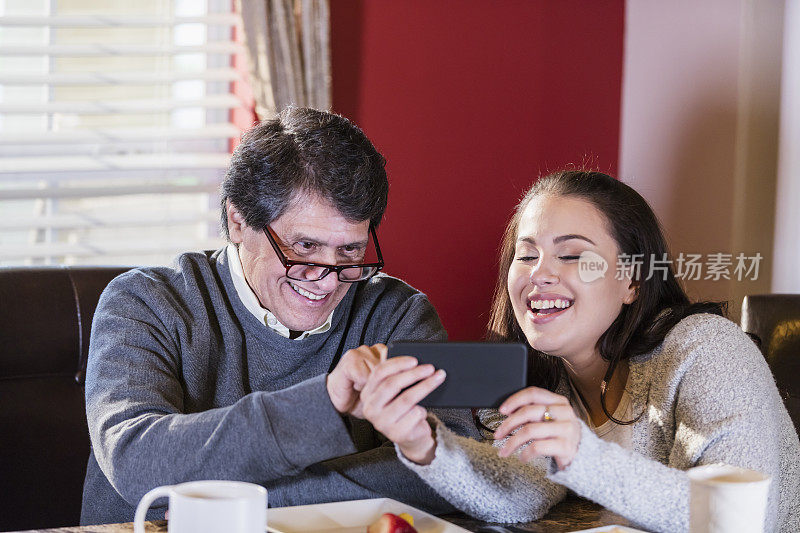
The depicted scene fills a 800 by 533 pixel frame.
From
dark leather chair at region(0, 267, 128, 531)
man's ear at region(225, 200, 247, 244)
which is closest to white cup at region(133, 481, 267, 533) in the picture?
man's ear at region(225, 200, 247, 244)

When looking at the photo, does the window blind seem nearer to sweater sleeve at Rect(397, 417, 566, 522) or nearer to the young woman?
the young woman

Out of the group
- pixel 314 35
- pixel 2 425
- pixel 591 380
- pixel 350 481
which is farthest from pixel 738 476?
pixel 314 35

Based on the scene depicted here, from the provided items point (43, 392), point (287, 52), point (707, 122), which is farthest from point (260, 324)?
point (707, 122)

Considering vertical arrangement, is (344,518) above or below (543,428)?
below

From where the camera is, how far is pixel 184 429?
124 cm

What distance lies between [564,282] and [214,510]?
2.84 ft

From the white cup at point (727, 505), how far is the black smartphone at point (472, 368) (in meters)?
0.25

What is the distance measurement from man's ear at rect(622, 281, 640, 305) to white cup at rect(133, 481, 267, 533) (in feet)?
3.13

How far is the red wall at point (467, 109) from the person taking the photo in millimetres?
3422

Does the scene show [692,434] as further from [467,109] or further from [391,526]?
[467,109]

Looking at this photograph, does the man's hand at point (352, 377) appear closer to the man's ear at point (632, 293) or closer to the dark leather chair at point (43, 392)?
the man's ear at point (632, 293)

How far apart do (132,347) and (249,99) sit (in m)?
2.01

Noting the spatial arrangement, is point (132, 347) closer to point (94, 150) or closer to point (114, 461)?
point (114, 461)

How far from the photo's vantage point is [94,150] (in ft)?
10.7
